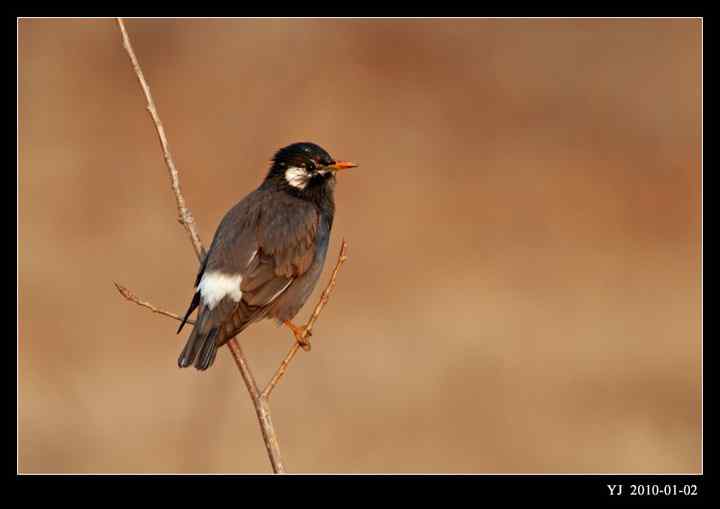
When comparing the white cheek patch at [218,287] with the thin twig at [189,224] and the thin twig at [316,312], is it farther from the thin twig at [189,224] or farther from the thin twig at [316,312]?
the thin twig at [316,312]

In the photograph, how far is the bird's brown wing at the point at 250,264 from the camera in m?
5.81

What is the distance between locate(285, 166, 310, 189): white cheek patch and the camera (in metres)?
6.70

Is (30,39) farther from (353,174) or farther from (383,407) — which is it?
(383,407)

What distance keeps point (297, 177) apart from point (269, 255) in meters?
0.66

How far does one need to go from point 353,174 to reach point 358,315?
1.92m

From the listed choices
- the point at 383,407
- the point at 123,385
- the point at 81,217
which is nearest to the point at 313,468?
the point at 383,407

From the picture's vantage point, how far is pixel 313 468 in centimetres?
947

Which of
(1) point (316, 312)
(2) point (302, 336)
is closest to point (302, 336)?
(2) point (302, 336)

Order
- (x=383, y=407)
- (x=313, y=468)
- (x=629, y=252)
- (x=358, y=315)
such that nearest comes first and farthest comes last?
(x=313, y=468), (x=383, y=407), (x=358, y=315), (x=629, y=252)

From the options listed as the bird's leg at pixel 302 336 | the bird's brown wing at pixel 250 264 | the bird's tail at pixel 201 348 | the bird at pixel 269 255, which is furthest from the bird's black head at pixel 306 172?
the bird's tail at pixel 201 348

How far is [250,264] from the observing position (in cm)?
616

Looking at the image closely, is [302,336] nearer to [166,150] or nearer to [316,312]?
[316,312]

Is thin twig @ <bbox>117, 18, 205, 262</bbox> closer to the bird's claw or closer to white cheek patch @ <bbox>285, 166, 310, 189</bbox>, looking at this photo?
the bird's claw

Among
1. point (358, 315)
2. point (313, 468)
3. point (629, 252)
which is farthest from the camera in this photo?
point (629, 252)
